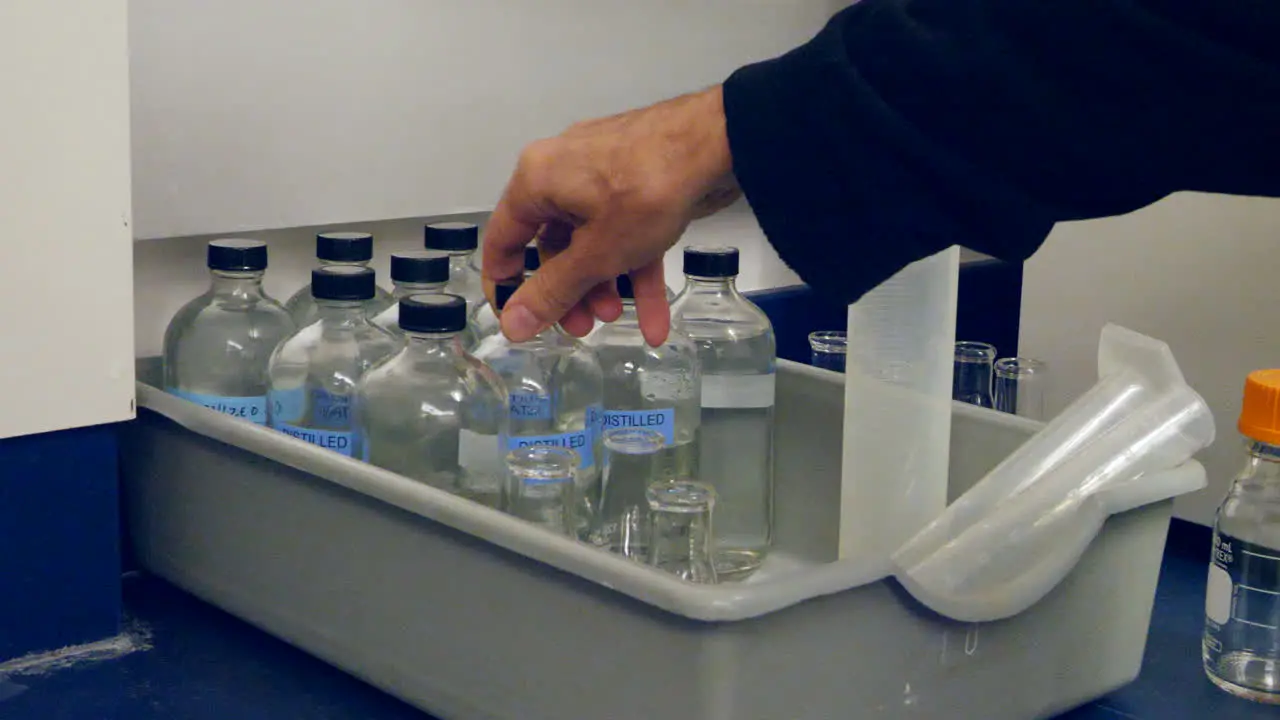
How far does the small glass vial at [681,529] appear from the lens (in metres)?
0.90

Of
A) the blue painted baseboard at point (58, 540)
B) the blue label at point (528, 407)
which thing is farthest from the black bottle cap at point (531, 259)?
the blue painted baseboard at point (58, 540)

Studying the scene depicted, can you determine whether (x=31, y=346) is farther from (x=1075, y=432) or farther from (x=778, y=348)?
(x=778, y=348)

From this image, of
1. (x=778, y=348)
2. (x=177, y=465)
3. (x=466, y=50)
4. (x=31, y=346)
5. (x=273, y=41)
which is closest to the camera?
(x=31, y=346)

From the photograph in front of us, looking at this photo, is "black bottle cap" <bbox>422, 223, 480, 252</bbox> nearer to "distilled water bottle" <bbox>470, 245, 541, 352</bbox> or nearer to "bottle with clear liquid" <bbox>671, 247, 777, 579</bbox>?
"distilled water bottle" <bbox>470, 245, 541, 352</bbox>

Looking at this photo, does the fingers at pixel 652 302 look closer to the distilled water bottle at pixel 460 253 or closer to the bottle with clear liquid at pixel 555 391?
the bottle with clear liquid at pixel 555 391

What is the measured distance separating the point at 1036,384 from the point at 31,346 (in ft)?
2.86

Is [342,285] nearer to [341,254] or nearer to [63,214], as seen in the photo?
[341,254]

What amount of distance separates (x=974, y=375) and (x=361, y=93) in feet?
2.09

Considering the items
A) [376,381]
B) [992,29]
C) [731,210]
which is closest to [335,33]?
[376,381]

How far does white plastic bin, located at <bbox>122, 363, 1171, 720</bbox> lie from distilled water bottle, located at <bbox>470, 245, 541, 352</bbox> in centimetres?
23

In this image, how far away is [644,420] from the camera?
1.08m

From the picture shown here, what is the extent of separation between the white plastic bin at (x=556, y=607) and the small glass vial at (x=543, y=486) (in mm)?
96

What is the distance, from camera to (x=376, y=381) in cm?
102

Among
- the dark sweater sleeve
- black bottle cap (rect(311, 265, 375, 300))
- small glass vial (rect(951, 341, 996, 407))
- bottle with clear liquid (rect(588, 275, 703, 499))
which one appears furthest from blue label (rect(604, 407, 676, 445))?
small glass vial (rect(951, 341, 996, 407))
